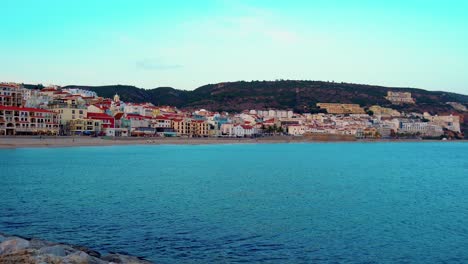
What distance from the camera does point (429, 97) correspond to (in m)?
174

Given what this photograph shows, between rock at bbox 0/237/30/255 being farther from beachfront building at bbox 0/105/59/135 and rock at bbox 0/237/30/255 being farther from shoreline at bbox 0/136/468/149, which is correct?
beachfront building at bbox 0/105/59/135

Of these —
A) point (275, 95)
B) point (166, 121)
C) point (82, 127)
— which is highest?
point (275, 95)

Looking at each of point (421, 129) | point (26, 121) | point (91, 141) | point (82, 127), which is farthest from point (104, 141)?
point (421, 129)

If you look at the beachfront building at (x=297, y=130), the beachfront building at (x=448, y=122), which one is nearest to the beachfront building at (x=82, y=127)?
the beachfront building at (x=297, y=130)

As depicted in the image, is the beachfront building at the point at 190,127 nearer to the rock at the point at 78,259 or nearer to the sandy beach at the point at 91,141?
the sandy beach at the point at 91,141

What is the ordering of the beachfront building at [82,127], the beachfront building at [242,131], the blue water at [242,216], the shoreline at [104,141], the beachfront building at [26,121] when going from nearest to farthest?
the blue water at [242,216], the shoreline at [104,141], the beachfront building at [26,121], the beachfront building at [82,127], the beachfront building at [242,131]

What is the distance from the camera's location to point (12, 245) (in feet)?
31.8

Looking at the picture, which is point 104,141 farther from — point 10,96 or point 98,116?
point 10,96

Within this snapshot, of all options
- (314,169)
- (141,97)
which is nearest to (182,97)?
(141,97)

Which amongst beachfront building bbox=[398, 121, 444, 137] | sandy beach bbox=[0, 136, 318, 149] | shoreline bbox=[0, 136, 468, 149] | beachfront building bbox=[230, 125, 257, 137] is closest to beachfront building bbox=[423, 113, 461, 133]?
beachfront building bbox=[398, 121, 444, 137]

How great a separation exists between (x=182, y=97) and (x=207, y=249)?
508ft

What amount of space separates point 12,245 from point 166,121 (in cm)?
7469

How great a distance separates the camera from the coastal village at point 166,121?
209ft

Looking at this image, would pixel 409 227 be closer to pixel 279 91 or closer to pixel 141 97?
pixel 141 97
